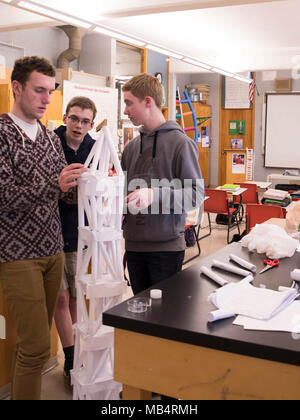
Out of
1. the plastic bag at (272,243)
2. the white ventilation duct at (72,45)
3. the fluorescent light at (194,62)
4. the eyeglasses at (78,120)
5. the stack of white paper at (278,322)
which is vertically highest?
the white ventilation duct at (72,45)

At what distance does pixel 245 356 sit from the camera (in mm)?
1431

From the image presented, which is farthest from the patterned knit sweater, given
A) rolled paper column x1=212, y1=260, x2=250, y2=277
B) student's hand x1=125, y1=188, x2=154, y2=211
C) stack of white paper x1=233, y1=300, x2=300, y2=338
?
stack of white paper x1=233, y1=300, x2=300, y2=338

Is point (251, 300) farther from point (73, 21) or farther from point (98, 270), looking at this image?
point (73, 21)

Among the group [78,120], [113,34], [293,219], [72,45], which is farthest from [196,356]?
[72,45]

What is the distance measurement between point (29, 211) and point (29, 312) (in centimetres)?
46

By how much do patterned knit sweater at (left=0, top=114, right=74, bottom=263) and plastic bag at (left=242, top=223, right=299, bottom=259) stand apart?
3.43 ft

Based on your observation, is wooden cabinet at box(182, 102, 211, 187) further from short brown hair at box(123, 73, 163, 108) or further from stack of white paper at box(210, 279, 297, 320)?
stack of white paper at box(210, 279, 297, 320)

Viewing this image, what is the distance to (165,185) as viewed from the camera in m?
2.48

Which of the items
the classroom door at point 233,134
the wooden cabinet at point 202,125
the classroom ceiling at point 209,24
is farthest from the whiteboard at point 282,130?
the classroom ceiling at point 209,24

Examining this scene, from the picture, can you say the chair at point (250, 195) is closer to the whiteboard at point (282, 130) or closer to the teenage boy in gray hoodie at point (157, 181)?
the whiteboard at point (282, 130)

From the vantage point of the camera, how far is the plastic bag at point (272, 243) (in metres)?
2.46

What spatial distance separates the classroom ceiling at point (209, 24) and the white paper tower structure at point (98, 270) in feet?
8.02

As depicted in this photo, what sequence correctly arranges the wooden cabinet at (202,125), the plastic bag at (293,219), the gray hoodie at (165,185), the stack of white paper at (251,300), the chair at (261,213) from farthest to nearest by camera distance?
the wooden cabinet at (202,125)
the chair at (261,213)
the plastic bag at (293,219)
the gray hoodie at (165,185)
the stack of white paper at (251,300)
